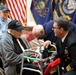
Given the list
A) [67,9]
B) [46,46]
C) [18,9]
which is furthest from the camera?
[18,9]

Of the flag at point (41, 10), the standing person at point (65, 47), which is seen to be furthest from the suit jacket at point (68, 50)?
the flag at point (41, 10)

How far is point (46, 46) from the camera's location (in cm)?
318

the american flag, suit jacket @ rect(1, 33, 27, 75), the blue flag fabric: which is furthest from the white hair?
the american flag

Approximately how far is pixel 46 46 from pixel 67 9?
1795mm

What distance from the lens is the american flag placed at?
5754mm

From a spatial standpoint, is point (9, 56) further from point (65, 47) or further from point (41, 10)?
point (41, 10)

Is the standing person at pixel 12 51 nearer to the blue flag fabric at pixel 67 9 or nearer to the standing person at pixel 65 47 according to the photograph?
the standing person at pixel 65 47

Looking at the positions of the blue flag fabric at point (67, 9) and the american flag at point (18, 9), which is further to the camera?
the american flag at point (18, 9)

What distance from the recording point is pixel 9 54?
3.00 m

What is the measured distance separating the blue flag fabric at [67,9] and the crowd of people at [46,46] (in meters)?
1.21

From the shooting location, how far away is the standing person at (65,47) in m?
2.64

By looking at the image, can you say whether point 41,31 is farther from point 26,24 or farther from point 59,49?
point 26,24

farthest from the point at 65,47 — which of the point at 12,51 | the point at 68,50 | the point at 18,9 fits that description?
the point at 18,9

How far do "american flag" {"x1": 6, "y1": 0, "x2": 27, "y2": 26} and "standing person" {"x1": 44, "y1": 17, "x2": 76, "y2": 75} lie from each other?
9.78ft
